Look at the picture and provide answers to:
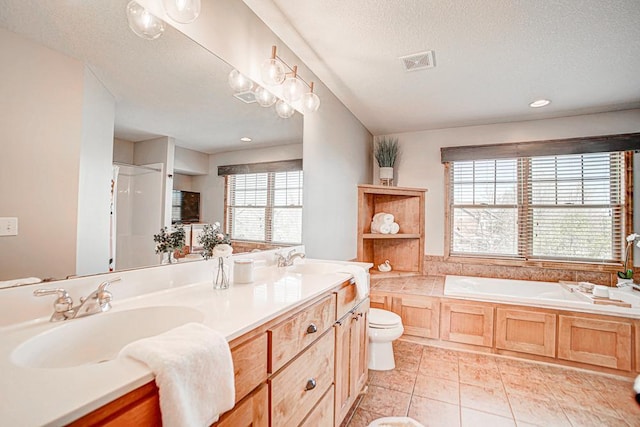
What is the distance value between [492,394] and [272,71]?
2.66 meters

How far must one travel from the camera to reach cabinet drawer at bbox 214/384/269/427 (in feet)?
2.73

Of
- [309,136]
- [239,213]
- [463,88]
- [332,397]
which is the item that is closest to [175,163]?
[239,213]

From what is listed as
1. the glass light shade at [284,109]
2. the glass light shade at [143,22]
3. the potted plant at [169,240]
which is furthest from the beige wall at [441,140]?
the glass light shade at [143,22]

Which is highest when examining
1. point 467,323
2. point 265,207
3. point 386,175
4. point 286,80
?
point 286,80

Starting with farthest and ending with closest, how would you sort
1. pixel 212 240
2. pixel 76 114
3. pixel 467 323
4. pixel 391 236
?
1. pixel 391 236
2. pixel 467 323
3. pixel 212 240
4. pixel 76 114

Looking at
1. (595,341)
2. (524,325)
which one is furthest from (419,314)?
(595,341)

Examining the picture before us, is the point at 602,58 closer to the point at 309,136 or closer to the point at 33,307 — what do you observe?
the point at 309,136

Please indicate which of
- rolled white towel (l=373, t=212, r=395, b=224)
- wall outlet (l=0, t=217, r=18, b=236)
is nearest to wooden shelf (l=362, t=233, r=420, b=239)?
rolled white towel (l=373, t=212, r=395, b=224)

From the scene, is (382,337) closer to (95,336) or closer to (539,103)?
(95,336)

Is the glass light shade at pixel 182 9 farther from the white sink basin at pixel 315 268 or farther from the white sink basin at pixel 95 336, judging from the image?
the white sink basin at pixel 315 268

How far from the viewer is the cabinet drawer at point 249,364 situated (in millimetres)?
871

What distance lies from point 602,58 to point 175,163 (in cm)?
292

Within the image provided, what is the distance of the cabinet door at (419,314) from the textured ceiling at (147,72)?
7.12 ft

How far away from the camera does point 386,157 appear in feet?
12.5
